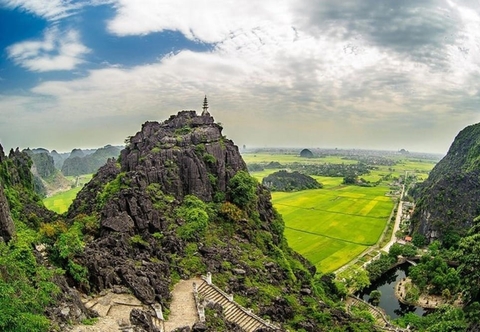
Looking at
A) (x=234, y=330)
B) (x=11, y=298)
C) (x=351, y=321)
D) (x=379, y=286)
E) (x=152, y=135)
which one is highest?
(x=152, y=135)

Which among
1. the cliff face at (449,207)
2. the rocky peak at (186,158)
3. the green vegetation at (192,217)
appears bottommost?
the cliff face at (449,207)

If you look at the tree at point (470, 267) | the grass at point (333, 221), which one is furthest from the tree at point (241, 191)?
the grass at point (333, 221)

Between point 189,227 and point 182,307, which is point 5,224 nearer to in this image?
point 182,307

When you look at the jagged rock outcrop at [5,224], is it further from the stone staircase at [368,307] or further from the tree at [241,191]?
the stone staircase at [368,307]

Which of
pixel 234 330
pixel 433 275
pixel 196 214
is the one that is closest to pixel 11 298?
pixel 234 330

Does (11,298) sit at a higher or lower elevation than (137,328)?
higher

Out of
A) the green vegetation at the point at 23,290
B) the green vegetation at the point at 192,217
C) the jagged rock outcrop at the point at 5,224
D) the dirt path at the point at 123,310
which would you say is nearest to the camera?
the green vegetation at the point at 23,290

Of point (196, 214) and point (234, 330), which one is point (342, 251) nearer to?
point (196, 214)
